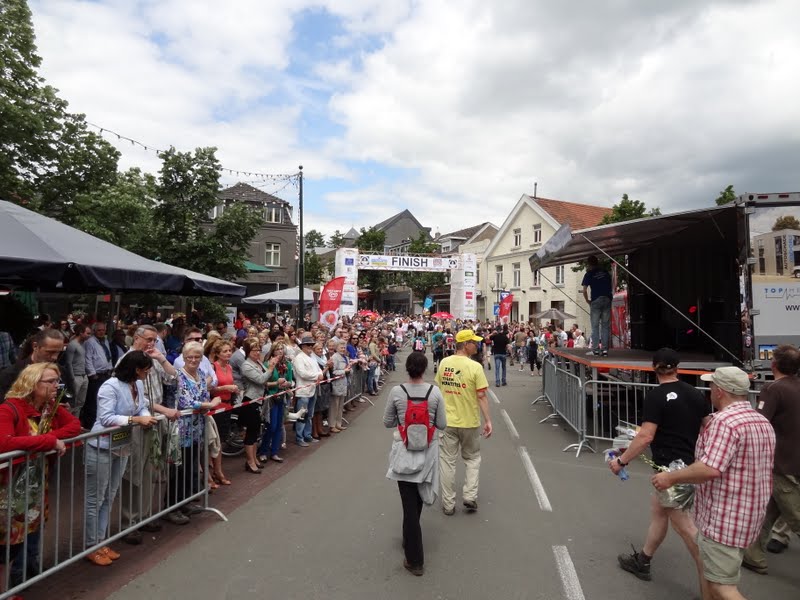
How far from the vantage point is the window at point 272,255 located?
41.8m

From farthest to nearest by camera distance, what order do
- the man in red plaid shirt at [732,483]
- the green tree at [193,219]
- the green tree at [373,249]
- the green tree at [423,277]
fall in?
1. the green tree at [373,249]
2. the green tree at [423,277]
3. the green tree at [193,219]
4. the man in red plaid shirt at [732,483]

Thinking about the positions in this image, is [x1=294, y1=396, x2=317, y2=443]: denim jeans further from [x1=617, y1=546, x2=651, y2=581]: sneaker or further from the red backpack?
[x1=617, y1=546, x2=651, y2=581]: sneaker

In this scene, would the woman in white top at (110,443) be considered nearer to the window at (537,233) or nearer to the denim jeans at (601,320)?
the denim jeans at (601,320)

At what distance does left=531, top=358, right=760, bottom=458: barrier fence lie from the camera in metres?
7.54

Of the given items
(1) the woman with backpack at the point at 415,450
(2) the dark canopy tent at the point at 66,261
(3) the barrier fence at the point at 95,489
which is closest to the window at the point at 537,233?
(2) the dark canopy tent at the point at 66,261

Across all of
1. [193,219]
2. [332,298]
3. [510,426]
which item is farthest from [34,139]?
[510,426]

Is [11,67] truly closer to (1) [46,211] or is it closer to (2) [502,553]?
(1) [46,211]

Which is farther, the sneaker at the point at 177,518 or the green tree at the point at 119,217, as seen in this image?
the green tree at the point at 119,217

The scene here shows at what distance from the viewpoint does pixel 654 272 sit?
11.7m

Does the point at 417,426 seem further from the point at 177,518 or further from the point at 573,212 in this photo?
the point at 573,212

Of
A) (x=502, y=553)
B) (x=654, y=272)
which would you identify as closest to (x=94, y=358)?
(x=502, y=553)

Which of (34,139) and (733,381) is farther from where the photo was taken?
(34,139)

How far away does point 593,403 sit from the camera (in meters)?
7.95

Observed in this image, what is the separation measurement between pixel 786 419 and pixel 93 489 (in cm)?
526
